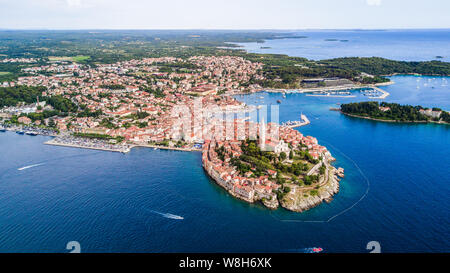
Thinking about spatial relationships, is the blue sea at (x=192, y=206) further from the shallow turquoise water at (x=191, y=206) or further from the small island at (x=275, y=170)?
the small island at (x=275, y=170)

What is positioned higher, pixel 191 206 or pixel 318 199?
pixel 318 199

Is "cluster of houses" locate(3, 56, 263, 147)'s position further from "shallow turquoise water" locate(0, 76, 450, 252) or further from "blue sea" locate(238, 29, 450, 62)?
"blue sea" locate(238, 29, 450, 62)

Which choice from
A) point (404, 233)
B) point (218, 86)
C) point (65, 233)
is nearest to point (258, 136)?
point (404, 233)

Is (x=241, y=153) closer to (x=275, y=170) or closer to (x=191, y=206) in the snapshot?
(x=275, y=170)

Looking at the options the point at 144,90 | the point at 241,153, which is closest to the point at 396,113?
the point at 241,153

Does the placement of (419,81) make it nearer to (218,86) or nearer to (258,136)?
(218,86)

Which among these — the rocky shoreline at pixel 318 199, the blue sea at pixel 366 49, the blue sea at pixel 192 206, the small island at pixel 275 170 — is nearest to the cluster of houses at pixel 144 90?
the blue sea at pixel 192 206
